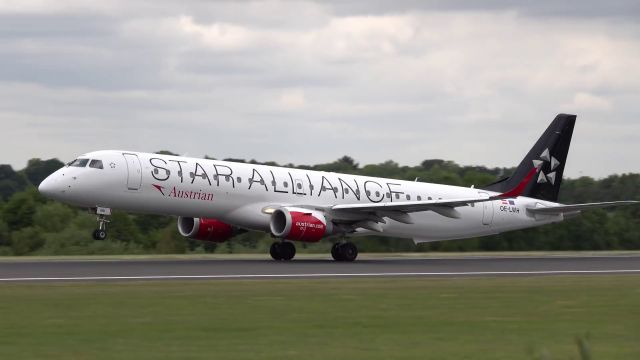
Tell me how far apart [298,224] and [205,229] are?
5151 millimetres

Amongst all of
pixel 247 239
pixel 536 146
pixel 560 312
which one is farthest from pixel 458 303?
pixel 247 239

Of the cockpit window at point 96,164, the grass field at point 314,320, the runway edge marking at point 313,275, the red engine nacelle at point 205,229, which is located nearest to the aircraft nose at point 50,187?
the cockpit window at point 96,164

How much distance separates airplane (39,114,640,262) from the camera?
1511 inches

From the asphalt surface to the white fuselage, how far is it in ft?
6.50

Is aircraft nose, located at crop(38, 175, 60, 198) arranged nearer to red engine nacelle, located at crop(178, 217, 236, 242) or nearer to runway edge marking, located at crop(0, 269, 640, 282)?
red engine nacelle, located at crop(178, 217, 236, 242)

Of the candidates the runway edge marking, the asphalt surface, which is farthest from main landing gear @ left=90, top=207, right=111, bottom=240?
the runway edge marking

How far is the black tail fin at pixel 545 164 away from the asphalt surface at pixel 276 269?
298 inches

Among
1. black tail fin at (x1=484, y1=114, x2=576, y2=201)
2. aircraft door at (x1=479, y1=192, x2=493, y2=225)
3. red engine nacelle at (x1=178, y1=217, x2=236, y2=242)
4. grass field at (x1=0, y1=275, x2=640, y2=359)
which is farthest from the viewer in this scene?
black tail fin at (x1=484, y1=114, x2=576, y2=201)

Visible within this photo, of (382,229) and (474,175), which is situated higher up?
(474,175)

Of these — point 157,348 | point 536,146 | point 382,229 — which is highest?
point 536,146

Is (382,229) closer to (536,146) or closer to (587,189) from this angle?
(536,146)

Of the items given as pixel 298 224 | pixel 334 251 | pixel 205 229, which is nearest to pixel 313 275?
pixel 298 224

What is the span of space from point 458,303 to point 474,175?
60605 mm

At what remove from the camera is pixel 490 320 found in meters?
20.7
